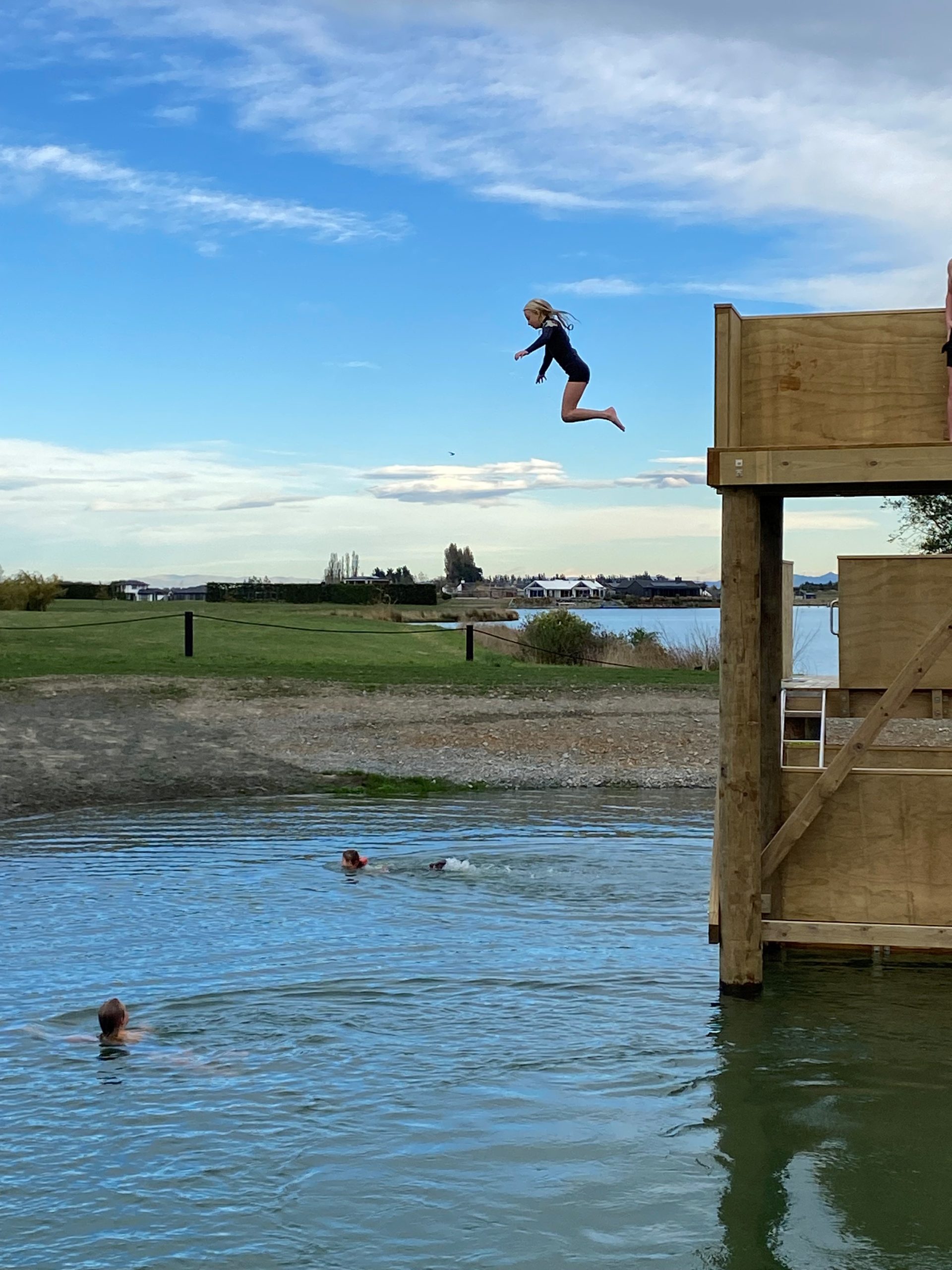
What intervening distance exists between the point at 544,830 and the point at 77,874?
498cm

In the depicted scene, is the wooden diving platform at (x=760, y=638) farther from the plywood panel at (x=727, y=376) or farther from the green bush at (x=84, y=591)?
the green bush at (x=84, y=591)

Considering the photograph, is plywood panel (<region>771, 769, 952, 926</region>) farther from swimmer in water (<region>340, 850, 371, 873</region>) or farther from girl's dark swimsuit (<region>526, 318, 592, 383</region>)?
swimmer in water (<region>340, 850, 371, 873</region>)

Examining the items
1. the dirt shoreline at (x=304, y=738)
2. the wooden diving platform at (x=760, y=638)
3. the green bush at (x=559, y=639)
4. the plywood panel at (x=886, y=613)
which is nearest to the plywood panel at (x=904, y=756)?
the plywood panel at (x=886, y=613)

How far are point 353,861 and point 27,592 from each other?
44.7m

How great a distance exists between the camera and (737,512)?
356 inches

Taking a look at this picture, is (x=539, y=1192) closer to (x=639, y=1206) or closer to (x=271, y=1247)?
(x=639, y=1206)

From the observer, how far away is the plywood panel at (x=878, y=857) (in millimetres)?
9172

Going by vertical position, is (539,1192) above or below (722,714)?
below

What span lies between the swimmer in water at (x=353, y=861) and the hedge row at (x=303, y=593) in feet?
155

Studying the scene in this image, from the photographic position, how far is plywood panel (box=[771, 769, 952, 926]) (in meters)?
9.17

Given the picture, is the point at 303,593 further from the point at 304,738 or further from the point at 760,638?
the point at 760,638

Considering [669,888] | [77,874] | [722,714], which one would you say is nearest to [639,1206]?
[722,714]

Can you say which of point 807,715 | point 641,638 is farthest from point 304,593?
point 807,715

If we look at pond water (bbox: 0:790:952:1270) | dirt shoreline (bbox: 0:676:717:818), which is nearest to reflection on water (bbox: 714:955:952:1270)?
pond water (bbox: 0:790:952:1270)
